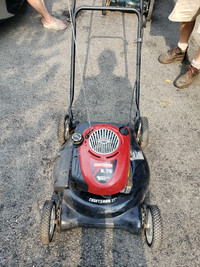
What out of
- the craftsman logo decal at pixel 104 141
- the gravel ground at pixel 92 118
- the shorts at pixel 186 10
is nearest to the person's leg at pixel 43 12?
the gravel ground at pixel 92 118

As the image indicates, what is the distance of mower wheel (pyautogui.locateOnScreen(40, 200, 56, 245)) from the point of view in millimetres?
1385

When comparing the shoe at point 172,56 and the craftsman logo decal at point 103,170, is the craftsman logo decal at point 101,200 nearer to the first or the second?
the craftsman logo decal at point 103,170

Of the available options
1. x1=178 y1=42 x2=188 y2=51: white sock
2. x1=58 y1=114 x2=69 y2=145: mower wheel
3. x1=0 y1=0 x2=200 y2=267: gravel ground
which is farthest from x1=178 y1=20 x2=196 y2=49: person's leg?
x1=58 y1=114 x2=69 y2=145: mower wheel

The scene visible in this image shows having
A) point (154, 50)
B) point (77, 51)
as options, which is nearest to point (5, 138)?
point (77, 51)

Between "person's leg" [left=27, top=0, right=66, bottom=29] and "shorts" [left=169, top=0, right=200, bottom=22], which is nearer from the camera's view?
"shorts" [left=169, top=0, right=200, bottom=22]

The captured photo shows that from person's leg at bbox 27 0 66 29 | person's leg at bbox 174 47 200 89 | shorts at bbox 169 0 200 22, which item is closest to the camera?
shorts at bbox 169 0 200 22

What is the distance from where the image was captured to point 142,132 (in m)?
1.87

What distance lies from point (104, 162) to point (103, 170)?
0.15 feet

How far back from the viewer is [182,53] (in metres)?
2.91

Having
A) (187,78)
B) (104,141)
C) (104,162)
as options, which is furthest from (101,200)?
(187,78)

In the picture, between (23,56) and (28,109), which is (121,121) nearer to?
(28,109)

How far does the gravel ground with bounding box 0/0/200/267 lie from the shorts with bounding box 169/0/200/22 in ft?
1.47

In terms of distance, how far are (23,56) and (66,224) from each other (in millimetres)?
2309

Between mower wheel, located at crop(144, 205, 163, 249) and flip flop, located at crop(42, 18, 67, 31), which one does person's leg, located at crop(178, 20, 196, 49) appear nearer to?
flip flop, located at crop(42, 18, 67, 31)
